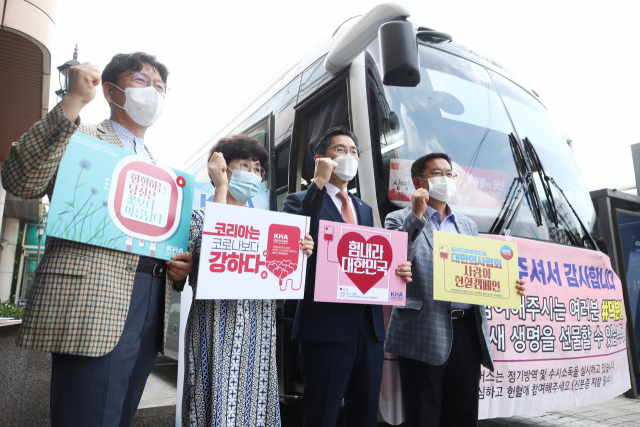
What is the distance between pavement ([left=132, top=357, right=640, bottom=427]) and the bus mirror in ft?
8.45

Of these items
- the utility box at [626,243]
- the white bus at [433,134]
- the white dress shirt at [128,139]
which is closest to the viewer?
the white dress shirt at [128,139]

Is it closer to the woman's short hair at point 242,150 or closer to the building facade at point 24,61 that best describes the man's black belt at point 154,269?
the woman's short hair at point 242,150

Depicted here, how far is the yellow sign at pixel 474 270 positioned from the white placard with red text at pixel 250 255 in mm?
740

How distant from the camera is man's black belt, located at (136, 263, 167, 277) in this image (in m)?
1.59

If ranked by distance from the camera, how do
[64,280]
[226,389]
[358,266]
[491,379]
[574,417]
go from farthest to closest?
[574,417]
[491,379]
[358,266]
[226,389]
[64,280]

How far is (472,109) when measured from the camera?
310cm

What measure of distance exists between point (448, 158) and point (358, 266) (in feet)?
3.37

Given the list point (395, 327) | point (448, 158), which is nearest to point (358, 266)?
point (395, 327)

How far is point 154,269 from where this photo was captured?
163 cm

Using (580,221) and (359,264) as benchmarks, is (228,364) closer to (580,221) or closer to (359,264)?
(359,264)

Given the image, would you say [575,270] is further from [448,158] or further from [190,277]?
[190,277]

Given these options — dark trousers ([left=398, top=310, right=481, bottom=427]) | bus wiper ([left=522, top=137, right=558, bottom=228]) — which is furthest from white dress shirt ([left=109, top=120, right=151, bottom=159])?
bus wiper ([left=522, top=137, right=558, bottom=228])

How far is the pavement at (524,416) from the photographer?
2.78 metres

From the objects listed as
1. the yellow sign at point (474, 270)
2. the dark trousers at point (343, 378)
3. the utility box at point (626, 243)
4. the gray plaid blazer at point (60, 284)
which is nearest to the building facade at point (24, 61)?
the gray plaid blazer at point (60, 284)
